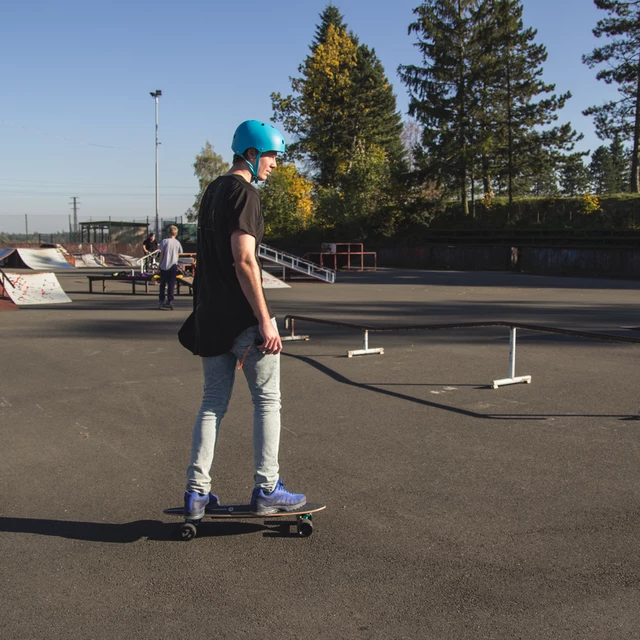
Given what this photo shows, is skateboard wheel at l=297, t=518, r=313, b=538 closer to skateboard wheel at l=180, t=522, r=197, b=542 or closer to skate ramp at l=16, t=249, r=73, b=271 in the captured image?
skateboard wheel at l=180, t=522, r=197, b=542

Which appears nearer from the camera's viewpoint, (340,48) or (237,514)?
(237,514)

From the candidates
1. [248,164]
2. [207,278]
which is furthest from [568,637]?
[248,164]

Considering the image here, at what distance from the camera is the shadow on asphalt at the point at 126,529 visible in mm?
3475

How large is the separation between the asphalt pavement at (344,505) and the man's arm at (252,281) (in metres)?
1.05

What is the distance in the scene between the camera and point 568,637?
2.53 meters

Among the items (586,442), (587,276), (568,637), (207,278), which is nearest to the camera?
(568,637)

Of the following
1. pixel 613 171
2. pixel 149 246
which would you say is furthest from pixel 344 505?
pixel 613 171

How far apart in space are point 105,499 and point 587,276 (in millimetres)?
30080

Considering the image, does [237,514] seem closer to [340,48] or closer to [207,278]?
[207,278]

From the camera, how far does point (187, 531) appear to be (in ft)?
11.2

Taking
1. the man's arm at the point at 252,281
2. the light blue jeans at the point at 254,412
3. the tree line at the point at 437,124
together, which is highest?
the tree line at the point at 437,124

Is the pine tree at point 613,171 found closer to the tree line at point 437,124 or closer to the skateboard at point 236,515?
the tree line at point 437,124

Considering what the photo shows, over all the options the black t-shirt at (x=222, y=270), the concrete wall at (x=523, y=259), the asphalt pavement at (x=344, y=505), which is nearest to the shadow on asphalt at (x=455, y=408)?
the asphalt pavement at (x=344, y=505)

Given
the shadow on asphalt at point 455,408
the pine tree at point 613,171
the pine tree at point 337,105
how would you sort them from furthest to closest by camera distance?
the pine tree at point 613,171
the pine tree at point 337,105
the shadow on asphalt at point 455,408
